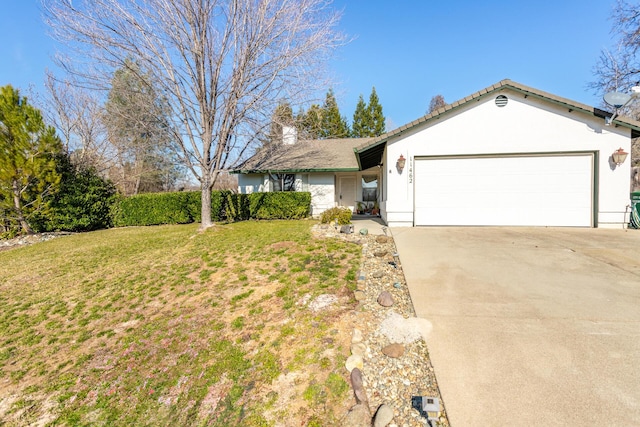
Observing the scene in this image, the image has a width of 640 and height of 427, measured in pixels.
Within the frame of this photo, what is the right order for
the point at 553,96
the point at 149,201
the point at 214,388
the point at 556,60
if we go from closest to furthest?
1. the point at 214,388
2. the point at 553,96
3. the point at 556,60
4. the point at 149,201

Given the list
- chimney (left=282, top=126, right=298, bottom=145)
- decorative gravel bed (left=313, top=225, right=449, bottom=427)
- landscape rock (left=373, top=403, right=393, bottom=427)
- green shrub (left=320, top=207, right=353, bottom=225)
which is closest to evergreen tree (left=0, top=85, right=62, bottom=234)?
chimney (left=282, top=126, right=298, bottom=145)

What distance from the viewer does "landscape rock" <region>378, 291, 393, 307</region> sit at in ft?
12.1

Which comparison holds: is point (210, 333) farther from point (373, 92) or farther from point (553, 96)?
point (373, 92)

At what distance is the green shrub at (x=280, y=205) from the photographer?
41.6 ft

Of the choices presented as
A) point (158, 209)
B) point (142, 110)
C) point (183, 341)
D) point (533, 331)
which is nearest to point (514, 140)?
point (533, 331)

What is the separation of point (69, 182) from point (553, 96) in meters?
18.8

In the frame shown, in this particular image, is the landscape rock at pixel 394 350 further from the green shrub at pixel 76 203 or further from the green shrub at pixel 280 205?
the green shrub at pixel 76 203

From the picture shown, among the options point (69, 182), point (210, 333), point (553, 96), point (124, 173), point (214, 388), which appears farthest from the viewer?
point (124, 173)

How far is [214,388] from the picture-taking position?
2.67 metres

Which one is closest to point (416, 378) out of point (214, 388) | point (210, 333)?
point (214, 388)

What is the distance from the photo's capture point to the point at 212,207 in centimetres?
1302

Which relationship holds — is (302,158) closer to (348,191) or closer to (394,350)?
(348,191)

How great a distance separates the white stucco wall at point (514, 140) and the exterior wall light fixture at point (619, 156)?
0.12 metres

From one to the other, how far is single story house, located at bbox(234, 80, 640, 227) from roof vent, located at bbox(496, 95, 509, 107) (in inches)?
1.2
